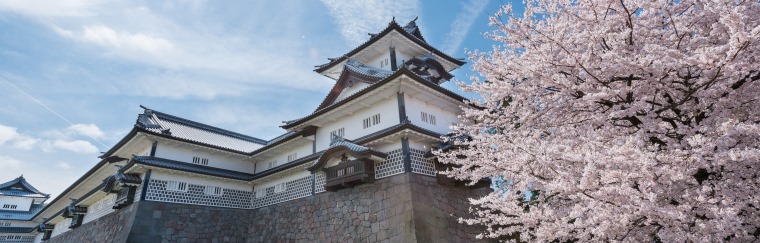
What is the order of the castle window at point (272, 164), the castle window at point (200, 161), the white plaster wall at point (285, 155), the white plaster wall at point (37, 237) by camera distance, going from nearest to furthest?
1. the white plaster wall at point (285, 155)
2. the castle window at point (200, 161)
3. the castle window at point (272, 164)
4. the white plaster wall at point (37, 237)

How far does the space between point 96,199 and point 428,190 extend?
1962 centimetres

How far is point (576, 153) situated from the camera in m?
5.41

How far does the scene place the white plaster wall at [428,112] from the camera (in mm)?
13781

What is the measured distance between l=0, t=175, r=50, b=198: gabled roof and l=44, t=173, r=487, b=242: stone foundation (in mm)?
36356

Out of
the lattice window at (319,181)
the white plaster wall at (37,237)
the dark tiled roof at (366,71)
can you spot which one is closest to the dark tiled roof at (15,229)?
the white plaster wall at (37,237)

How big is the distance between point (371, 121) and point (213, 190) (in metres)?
9.22

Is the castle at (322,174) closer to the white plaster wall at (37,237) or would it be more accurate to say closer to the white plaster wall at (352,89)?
the white plaster wall at (352,89)

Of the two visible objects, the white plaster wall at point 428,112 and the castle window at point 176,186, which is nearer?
the white plaster wall at point 428,112

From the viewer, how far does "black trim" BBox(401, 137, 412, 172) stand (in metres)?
12.4

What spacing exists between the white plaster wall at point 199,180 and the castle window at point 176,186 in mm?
146

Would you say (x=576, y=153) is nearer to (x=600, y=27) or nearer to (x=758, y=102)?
(x=600, y=27)

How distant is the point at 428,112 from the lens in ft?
48.3

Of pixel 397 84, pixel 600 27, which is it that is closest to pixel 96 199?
pixel 397 84

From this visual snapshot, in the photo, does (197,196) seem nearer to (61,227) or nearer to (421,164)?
(421,164)
